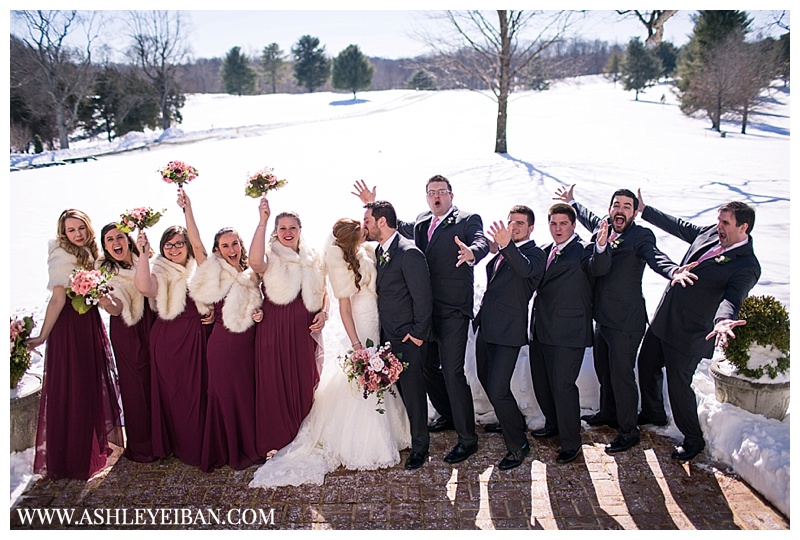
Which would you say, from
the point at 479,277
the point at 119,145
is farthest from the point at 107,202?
the point at 119,145

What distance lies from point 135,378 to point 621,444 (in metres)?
3.92

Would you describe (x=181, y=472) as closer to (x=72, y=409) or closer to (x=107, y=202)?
(x=72, y=409)

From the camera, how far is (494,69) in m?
18.6

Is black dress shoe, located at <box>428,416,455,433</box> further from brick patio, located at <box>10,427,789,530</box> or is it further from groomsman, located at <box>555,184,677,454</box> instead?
groomsman, located at <box>555,184,677,454</box>

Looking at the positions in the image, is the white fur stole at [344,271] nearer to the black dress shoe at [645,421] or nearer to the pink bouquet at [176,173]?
the pink bouquet at [176,173]

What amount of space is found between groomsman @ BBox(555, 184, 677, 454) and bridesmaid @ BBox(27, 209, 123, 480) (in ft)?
13.2

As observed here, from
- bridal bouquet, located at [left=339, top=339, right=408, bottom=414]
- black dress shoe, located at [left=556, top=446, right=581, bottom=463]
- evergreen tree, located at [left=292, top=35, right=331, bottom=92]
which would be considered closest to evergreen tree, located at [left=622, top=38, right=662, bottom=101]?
evergreen tree, located at [left=292, top=35, right=331, bottom=92]

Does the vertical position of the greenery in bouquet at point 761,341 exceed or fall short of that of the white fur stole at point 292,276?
it falls short

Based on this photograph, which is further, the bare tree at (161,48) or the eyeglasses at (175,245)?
the bare tree at (161,48)

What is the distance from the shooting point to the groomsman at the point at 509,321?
4.62 meters

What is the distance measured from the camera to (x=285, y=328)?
4762 mm

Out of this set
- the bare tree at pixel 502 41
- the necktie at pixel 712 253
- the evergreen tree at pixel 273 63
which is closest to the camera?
the necktie at pixel 712 253

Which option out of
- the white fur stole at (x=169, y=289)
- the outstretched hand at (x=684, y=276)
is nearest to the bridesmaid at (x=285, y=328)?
the white fur stole at (x=169, y=289)
